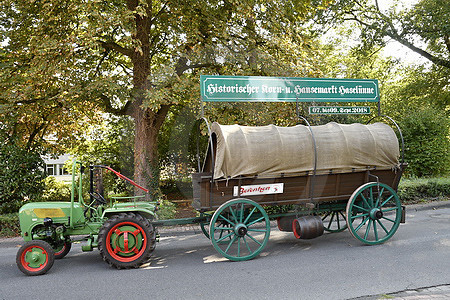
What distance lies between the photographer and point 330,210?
278 inches

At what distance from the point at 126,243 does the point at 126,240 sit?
0.06 metres

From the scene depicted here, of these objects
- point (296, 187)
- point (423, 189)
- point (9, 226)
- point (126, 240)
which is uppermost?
point (296, 187)

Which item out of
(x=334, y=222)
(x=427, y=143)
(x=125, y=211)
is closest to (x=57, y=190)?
(x=125, y=211)

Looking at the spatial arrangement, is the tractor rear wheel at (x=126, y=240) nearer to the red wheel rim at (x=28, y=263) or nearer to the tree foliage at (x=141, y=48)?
the red wheel rim at (x=28, y=263)

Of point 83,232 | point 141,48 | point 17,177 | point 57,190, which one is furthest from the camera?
point 57,190

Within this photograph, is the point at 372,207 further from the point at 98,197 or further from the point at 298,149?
the point at 98,197

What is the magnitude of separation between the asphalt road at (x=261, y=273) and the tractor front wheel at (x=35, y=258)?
5.0 inches

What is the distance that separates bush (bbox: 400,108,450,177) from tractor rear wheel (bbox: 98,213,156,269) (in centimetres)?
1220

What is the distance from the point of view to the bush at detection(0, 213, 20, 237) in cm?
870

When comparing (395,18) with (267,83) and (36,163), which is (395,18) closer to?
(267,83)

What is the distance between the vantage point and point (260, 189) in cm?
637

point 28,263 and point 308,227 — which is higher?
point 308,227

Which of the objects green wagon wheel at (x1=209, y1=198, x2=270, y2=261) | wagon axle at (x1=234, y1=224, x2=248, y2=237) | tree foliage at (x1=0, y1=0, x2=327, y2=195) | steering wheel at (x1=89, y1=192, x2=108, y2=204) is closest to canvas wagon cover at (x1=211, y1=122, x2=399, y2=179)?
green wagon wheel at (x1=209, y1=198, x2=270, y2=261)

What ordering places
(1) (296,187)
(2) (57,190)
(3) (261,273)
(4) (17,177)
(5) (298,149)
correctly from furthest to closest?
(2) (57,190), (4) (17,177), (1) (296,187), (5) (298,149), (3) (261,273)
